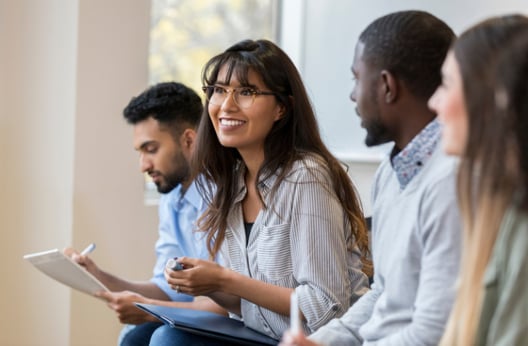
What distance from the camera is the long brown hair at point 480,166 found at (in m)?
1.00

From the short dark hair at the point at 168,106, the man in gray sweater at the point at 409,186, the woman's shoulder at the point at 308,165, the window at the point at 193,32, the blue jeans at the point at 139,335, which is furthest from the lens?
the window at the point at 193,32

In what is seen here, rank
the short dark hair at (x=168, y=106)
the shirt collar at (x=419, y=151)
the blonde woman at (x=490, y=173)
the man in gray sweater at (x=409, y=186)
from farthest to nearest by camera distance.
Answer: the short dark hair at (x=168, y=106) < the shirt collar at (x=419, y=151) < the man in gray sweater at (x=409, y=186) < the blonde woman at (x=490, y=173)

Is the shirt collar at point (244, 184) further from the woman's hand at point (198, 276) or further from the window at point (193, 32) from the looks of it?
the window at point (193, 32)

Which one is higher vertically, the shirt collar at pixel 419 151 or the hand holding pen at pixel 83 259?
the shirt collar at pixel 419 151

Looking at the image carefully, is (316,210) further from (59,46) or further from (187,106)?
(59,46)

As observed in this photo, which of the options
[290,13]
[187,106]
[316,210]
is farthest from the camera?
[290,13]

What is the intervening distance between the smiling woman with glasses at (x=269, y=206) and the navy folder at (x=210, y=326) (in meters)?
0.04

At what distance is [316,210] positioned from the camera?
175 centimetres

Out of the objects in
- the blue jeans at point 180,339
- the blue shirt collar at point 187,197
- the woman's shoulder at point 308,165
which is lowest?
the blue jeans at point 180,339

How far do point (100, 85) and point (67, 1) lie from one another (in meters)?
0.31

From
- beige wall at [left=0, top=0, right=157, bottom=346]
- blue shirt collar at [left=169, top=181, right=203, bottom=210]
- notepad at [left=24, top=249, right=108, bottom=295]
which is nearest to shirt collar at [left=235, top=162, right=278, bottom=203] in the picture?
blue shirt collar at [left=169, top=181, right=203, bottom=210]

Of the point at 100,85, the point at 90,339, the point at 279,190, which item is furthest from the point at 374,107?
the point at 90,339

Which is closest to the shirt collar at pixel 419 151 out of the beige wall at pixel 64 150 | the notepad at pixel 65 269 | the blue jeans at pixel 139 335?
the notepad at pixel 65 269

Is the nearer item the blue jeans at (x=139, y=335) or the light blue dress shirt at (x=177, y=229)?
the blue jeans at (x=139, y=335)
